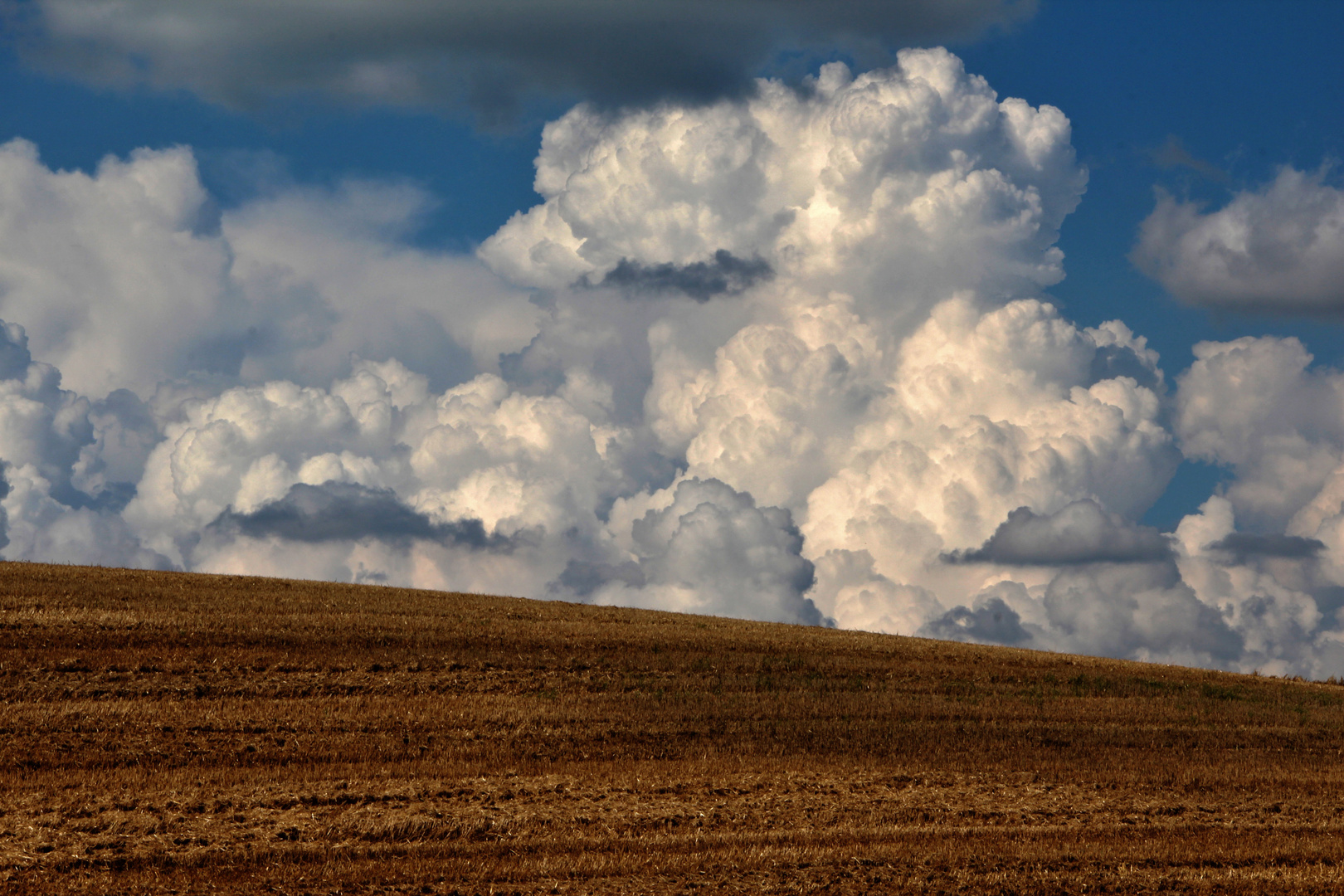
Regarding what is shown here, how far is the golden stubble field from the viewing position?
17016 mm

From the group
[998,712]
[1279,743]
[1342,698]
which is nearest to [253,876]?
[998,712]

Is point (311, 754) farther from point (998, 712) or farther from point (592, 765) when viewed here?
point (998, 712)

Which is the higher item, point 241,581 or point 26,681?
point 241,581

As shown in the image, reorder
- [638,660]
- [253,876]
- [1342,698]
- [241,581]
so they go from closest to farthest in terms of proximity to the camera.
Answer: [253,876] < [638,660] < [1342,698] < [241,581]

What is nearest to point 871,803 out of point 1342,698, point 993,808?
point 993,808

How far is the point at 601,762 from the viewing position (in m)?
24.0

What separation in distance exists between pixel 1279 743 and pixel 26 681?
30.1 m

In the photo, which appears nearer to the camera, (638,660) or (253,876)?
(253,876)

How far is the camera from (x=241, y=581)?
4659 cm

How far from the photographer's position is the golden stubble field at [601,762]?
1702 centimetres

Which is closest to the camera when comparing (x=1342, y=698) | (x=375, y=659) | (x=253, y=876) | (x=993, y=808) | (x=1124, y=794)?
(x=253, y=876)

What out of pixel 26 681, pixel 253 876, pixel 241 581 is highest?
pixel 241 581

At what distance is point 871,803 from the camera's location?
69.2 feet

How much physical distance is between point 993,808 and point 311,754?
12.9m
